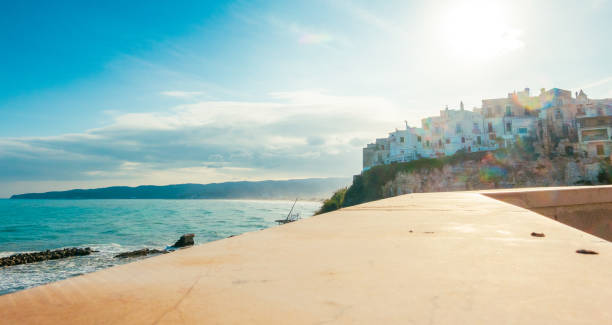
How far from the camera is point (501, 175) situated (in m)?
40.6

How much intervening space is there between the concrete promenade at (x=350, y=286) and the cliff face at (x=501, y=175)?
1705 inches

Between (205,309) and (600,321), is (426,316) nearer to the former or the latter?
(600,321)

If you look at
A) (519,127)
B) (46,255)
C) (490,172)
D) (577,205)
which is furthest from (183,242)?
(519,127)

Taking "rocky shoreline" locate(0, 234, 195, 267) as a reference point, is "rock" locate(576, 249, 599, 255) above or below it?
above

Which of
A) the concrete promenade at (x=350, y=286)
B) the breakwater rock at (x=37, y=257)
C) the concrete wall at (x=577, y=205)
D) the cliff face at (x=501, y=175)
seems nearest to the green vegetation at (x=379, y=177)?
the cliff face at (x=501, y=175)

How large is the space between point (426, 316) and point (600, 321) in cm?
43

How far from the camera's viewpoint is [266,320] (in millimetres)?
917

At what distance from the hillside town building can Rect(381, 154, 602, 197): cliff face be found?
2738 mm

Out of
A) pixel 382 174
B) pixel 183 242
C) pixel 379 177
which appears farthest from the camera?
pixel 379 177

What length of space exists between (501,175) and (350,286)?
4590 cm

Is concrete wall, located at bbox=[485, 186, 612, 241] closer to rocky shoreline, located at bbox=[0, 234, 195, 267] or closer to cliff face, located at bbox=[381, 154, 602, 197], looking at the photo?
rocky shoreline, located at bbox=[0, 234, 195, 267]

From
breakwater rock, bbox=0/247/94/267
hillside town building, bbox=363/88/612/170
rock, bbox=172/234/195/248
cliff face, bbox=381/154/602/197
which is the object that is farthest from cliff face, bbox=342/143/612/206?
breakwater rock, bbox=0/247/94/267

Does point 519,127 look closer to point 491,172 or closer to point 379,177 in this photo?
point 491,172

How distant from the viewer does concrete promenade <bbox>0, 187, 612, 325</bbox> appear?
92 cm
